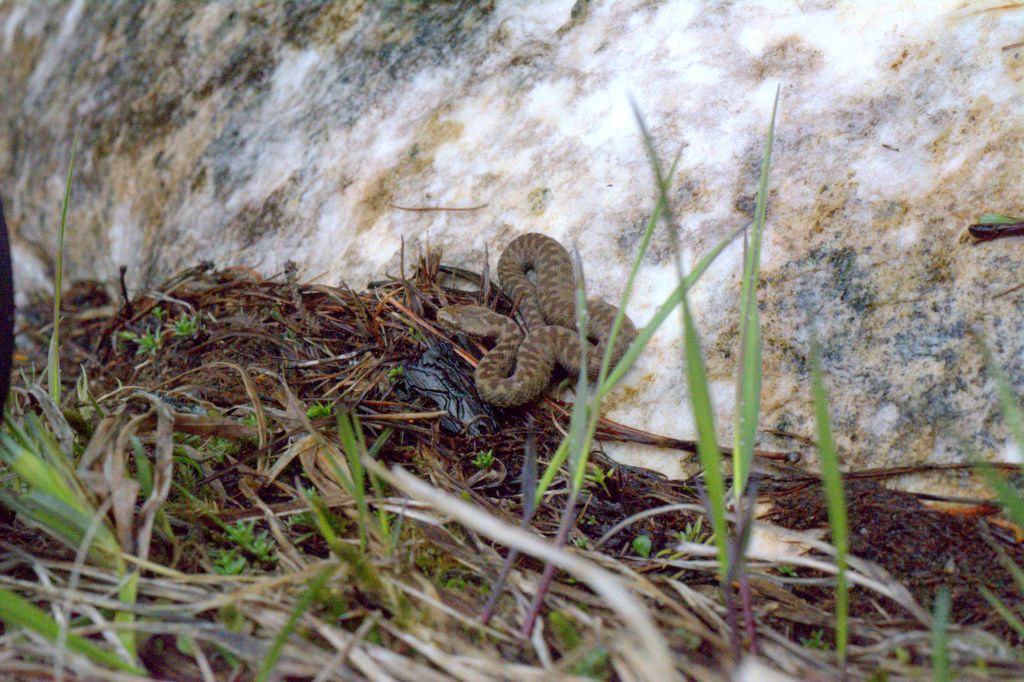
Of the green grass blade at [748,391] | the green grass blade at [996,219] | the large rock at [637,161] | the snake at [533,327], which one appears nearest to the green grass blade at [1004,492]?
the green grass blade at [748,391]

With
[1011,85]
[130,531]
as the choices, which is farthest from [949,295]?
[130,531]

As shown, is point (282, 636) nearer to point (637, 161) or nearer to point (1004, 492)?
point (1004, 492)

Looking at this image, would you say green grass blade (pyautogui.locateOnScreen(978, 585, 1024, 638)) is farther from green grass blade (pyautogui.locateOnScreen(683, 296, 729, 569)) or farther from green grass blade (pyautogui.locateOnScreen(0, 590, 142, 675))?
green grass blade (pyautogui.locateOnScreen(0, 590, 142, 675))

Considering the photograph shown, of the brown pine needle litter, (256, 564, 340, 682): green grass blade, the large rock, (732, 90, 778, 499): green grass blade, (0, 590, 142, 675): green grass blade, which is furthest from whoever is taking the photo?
the large rock

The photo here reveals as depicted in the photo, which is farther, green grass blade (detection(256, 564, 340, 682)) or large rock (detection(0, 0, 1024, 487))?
large rock (detection(0, 0, 1024, 487))

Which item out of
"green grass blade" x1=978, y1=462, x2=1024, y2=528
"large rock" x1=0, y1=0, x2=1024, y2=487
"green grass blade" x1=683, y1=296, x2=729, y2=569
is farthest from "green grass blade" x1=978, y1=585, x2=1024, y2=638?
"large rock" x1=0, y1=0, x2=1024, y2=487

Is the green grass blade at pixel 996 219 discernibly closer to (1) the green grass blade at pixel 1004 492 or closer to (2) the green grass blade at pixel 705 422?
(1) the green grass blade at pixel 1004 492

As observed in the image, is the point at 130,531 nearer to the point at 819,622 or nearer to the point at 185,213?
the point at 819,622

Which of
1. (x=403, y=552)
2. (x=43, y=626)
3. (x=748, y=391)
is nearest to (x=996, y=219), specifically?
(x=748, y=391)
